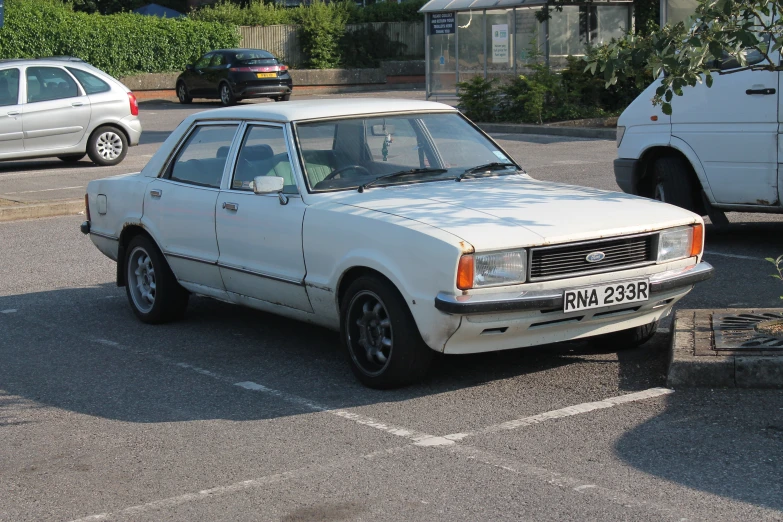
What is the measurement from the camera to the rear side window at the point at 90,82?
17.8 m

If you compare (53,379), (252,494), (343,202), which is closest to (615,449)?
(252,494)

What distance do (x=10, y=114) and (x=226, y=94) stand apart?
17493 mm

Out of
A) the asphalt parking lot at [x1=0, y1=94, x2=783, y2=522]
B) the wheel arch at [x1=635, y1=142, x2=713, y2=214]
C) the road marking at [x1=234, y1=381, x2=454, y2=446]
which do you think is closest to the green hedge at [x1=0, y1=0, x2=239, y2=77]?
the wheel arch at [x1=635, y1=142, x2=713, y2=214]

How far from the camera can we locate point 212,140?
300 inches

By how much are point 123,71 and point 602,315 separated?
3504 centimetres

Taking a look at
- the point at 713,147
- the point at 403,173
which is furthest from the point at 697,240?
the point at 713,147

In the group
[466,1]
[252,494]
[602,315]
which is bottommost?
[252,494]

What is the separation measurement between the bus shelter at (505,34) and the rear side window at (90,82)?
35.8ft

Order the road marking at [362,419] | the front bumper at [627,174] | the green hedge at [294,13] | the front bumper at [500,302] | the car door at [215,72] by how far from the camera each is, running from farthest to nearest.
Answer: the green hedge at [294,13]
the car door at [215,72]
the front bumper at [627,174]
the front bumper at [500,302]
the road marking at [362,419]

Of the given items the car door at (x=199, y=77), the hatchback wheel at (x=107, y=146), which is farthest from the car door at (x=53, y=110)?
the car door at (x=199, y=77)

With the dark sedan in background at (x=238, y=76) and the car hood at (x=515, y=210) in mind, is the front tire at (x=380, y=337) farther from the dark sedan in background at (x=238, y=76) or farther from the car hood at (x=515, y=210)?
the dark sedan in background at (x=238, y=76)

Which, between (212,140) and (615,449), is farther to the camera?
(212,140)

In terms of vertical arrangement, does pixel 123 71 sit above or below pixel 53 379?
above

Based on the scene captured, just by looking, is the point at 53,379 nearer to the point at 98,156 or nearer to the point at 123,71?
the point at 98,156
